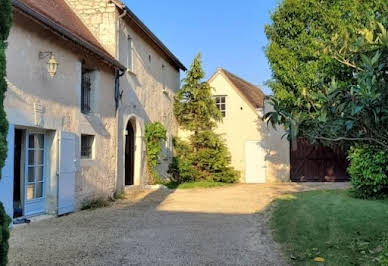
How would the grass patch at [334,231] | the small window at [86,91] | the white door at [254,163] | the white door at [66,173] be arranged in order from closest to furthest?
1. the grass patch at [334,231]
2. the white door at [66,173]
3. the small window at [86,91]
4. the white door at [254,163]

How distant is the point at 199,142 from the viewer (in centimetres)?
2052

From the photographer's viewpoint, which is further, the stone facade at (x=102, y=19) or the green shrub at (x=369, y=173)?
the stone facade at (x=102, y=19)

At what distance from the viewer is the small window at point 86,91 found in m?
12.2

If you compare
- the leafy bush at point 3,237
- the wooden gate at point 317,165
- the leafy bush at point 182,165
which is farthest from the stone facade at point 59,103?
the wooden gate at point 317,165

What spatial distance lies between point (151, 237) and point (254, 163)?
14.8 meters

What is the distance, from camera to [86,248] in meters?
6.66

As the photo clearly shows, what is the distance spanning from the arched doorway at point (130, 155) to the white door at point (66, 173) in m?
5.20

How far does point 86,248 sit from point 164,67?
14381 mm

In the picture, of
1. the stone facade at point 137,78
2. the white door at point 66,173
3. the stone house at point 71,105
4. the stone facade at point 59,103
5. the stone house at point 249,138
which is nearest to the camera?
the stone facade at point 59,103

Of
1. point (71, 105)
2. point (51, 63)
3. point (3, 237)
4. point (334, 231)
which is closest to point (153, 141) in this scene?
point (71, 105)

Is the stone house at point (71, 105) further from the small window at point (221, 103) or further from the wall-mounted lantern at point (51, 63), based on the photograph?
the small window at point (221, 103)

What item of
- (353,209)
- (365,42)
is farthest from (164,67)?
(365,42)

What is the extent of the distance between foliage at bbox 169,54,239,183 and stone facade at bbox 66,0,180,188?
61cm

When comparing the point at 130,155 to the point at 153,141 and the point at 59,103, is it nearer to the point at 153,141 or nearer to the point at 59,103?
the point at 153,141
